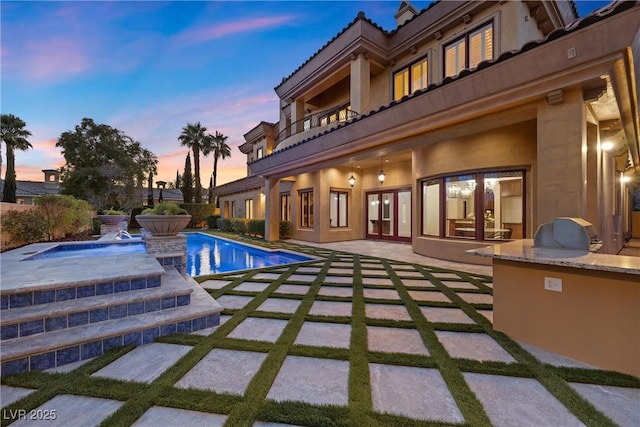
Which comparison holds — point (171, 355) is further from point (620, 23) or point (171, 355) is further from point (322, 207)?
point (322, 207)

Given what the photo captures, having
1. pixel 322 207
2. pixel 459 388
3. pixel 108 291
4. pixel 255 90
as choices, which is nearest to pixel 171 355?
pixel 108 291

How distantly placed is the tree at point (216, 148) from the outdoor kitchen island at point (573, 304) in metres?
30.6

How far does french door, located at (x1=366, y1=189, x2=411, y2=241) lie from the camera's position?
11.8 metres

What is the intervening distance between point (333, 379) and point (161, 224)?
4356mm

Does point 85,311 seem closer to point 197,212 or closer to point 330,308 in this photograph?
point 330,308

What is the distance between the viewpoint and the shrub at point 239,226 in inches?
631

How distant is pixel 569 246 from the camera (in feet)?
9.71

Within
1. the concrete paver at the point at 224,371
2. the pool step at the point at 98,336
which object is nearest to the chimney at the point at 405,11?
the pool step at the point at 98,336

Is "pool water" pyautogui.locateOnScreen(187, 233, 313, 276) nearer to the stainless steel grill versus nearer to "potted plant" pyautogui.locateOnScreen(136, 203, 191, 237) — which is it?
"potted plant" pyautogui.locateOnScreen(136, 203, 191, 237)

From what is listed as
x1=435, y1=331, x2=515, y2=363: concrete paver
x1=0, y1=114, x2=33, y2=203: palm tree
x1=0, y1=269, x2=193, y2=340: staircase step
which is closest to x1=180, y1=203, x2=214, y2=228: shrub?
x1=0, y1=114, x2=33, y2=203: palm tree

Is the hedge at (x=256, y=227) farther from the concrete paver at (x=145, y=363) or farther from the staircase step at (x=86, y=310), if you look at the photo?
the concrete paver at (x=145, y=363)

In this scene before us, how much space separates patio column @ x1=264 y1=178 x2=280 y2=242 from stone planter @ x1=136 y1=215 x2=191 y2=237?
7141 millimetres

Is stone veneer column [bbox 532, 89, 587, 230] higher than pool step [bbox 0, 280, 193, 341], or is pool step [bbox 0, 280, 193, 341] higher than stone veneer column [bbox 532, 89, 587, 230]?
stone veneer column [bbox 532, 89, 587, 230]

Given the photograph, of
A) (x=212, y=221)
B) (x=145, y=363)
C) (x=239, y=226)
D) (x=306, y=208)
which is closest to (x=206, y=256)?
(x=306, y=208)
